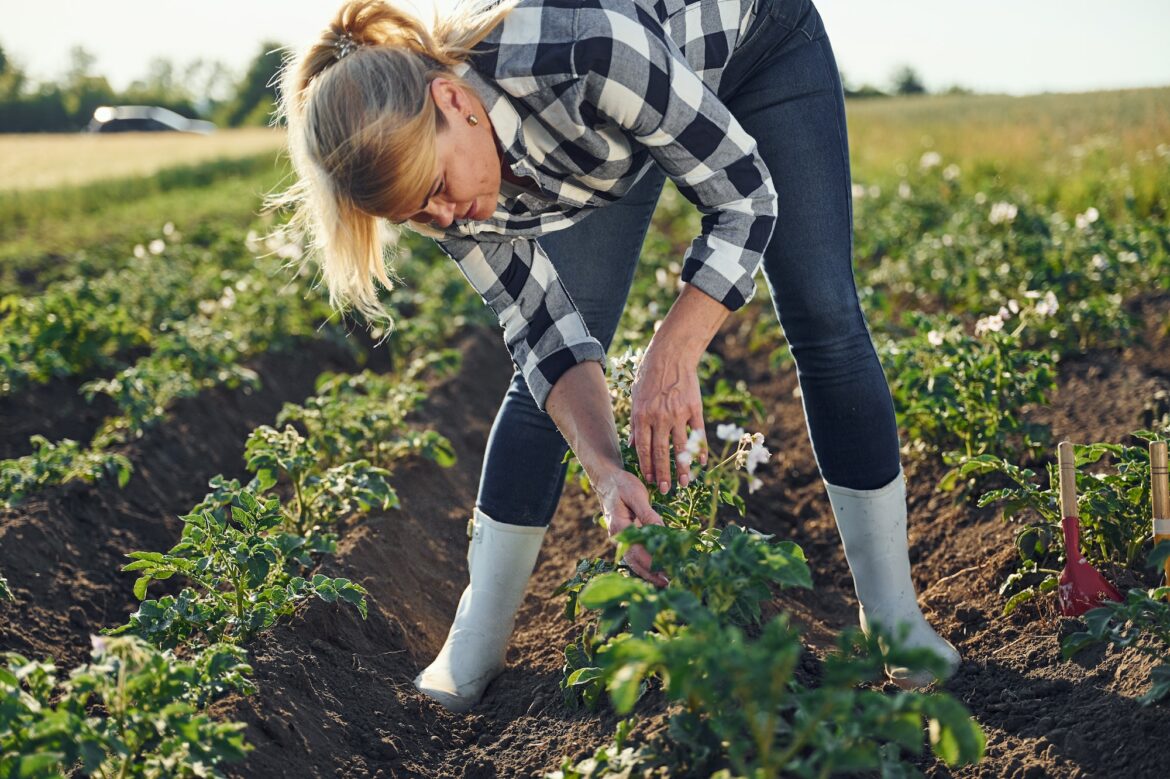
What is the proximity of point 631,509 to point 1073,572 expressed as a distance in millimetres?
1054

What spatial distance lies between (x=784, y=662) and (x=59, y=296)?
4565 mm

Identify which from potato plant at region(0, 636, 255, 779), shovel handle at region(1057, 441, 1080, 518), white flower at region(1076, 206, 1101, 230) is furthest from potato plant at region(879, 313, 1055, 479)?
potato plant at region(0, 636, 255, 779)

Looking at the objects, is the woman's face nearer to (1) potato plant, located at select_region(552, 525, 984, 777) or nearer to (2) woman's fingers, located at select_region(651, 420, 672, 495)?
(2) woman's fingers, located at select_region(651, 420, 672, 495)

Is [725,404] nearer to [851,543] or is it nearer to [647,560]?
[851,543]

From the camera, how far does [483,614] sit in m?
2.66

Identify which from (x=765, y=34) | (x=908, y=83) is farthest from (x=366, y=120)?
(x=908, y=83)

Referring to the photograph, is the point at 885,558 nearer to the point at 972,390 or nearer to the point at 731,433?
the point at 731,433

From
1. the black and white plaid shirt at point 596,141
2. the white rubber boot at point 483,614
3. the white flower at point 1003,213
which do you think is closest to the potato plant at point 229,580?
the white rubber boot at point 483,614

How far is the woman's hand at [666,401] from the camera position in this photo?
2031 mm

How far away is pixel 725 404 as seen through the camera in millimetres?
4734

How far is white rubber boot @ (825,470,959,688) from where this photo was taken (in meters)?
2.47

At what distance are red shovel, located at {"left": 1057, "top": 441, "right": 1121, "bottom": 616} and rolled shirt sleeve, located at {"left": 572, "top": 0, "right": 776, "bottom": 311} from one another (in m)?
0.90

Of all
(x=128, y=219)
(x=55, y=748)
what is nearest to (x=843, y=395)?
(x=55, y=748)

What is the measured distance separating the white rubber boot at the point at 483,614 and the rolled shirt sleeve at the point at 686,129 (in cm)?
87
